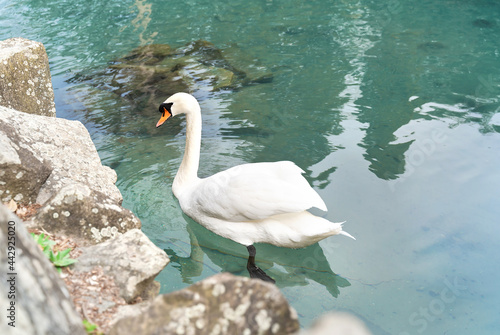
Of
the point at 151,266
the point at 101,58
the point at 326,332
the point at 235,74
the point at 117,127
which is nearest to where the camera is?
the point at 326,332

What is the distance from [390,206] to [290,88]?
3.18 metres

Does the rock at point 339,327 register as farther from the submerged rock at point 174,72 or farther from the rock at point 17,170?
the submerged rock at point 174,72

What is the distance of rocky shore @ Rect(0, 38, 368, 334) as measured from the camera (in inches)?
63.7

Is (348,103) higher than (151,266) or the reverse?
the reverse

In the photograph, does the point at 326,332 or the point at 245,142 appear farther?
the point at 245,142

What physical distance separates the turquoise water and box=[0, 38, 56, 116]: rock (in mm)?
896

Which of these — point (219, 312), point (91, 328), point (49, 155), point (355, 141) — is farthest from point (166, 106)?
point (219, 312)

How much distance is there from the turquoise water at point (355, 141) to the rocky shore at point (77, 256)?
906 mm

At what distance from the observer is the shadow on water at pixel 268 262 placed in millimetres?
3756

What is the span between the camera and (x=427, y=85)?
710cm

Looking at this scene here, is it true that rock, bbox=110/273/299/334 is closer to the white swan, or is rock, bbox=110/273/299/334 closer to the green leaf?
the green leaf

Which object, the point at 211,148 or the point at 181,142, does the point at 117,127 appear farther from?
the point at 211,148

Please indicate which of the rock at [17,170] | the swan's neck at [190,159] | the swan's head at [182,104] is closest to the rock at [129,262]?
the rock at [17,170]

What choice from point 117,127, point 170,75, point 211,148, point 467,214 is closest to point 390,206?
point 467,214
